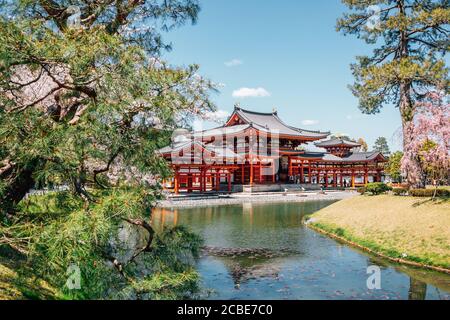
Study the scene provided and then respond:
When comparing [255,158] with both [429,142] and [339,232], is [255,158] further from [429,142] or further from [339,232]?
[339,232]

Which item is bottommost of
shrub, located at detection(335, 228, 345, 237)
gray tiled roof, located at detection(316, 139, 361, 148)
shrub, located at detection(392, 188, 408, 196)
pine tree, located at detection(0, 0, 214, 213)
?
shrub, located at detection(335, 228, 345, 237)

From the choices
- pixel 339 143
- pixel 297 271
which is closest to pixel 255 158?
pixel 339 143

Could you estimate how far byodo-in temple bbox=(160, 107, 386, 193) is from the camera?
100 ft

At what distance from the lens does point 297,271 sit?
937 centimetres

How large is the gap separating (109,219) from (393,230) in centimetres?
1156

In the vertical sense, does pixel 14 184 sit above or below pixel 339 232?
above

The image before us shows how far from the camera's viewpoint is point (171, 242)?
5.32 metres

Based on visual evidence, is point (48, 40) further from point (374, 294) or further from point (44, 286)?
point (374, 294)

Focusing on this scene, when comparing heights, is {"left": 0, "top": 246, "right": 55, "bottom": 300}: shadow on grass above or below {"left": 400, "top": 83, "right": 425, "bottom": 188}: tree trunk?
below

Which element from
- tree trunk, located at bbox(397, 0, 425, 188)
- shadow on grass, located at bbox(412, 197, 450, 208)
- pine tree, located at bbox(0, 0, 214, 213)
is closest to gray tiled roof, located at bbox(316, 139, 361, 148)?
tree trunk, located at bbox(397, 0, 425, 188)

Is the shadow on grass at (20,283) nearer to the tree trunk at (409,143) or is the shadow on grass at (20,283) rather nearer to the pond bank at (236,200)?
the tree trunk at (409,143)

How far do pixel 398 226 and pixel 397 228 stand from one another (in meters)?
0.19

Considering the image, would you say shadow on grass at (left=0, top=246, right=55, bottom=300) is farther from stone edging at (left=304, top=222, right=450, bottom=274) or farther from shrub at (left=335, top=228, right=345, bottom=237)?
shrub at (left=335, top=228, right=345, bottom=237)
